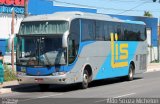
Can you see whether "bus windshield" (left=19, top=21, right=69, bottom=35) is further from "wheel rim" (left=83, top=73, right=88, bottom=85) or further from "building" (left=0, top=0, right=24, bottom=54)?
"building" (left=0, top=0, right=24, bottom=54)

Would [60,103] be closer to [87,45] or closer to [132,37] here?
Answer: [87,45]

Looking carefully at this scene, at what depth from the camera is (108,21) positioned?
2575cm

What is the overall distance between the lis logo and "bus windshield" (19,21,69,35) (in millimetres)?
4970

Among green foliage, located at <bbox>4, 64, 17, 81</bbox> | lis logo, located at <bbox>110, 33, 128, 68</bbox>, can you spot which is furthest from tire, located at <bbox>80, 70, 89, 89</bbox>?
green foliage, located at <bbox>4, 64, 17, 81</bbox>

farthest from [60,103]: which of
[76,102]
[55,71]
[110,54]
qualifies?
[110,54]

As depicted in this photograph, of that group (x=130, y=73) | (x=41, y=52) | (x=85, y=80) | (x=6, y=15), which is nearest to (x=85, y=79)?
(x=85, y=80)

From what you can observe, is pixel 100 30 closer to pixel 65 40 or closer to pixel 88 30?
pixel 88 30

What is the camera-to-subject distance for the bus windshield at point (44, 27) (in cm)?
2159

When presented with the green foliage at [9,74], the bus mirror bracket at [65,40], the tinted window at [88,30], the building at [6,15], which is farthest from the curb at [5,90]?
the building at [6,15]

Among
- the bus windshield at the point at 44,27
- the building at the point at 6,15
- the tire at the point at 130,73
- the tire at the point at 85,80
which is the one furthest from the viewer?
the building at the point at 6,15

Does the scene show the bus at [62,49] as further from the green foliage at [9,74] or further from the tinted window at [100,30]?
the green foliage at [9,74]

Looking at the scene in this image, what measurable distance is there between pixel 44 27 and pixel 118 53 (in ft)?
21.0

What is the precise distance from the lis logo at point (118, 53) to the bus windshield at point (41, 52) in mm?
5349

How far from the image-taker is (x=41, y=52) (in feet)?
70.4
